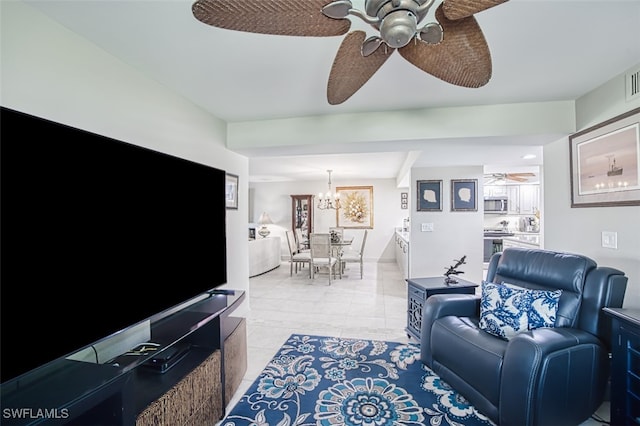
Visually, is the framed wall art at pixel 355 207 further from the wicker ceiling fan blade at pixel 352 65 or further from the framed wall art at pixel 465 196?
the wicker ceiling fan blade at pixel 352 65

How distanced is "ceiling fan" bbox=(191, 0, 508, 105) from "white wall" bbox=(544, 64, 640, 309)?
1.71 meters

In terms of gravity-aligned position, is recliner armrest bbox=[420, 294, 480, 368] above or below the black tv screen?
below

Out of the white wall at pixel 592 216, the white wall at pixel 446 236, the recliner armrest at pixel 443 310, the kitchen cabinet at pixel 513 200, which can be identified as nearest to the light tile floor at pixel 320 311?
the recliner armrest at pixel 443 310

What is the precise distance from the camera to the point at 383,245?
25.0 ft

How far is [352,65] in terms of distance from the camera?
139 cm

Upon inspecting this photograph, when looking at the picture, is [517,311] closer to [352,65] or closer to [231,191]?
[352,65]

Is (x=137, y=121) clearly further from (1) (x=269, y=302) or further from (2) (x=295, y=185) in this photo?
(2) (x=295, y=185)

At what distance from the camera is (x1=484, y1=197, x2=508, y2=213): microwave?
727 centimetres

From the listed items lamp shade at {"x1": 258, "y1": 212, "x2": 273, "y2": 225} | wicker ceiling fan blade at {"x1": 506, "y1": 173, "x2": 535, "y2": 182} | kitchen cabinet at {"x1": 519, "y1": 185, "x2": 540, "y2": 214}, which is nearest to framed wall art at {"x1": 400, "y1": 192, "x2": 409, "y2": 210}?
wicker ceiling fan blade at {"x1": 506, "y1": 173, "x2": 535, "y2": 182}

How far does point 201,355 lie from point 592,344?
92.1 inches

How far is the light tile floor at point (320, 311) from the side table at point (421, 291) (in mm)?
174

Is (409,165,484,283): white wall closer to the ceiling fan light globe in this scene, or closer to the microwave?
the microwave

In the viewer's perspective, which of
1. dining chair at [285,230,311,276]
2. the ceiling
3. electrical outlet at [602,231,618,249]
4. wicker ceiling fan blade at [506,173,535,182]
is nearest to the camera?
the ceiling

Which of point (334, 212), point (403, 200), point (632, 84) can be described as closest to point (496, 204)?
point (403, 200)
